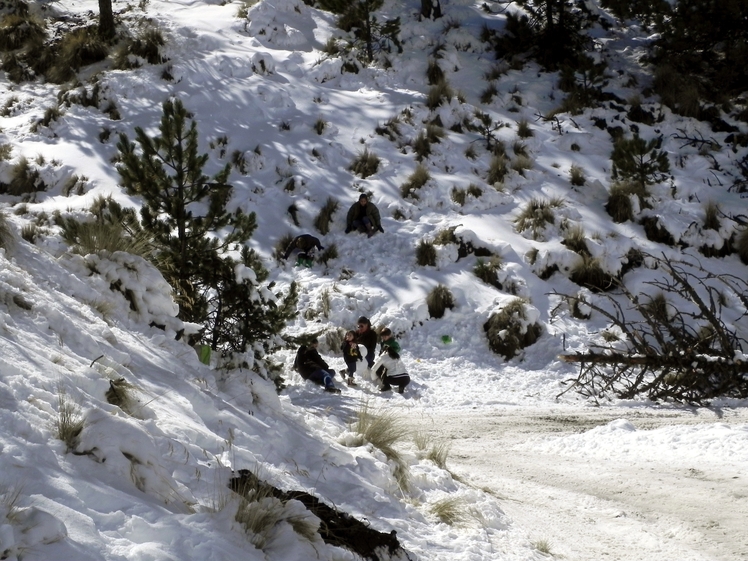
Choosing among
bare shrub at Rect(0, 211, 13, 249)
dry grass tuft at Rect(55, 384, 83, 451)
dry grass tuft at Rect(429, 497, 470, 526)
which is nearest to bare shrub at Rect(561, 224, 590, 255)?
dry grass tuft at Rect(429, 497, 470, 526)

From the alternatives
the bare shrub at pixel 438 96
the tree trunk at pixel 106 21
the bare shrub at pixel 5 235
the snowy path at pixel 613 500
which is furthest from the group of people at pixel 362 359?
the tree trunk at pixel 106 21

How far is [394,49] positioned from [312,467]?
17.1m

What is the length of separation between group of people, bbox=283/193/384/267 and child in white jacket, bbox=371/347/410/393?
3672 mm

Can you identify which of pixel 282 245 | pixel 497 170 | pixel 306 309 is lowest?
pixel 306 309

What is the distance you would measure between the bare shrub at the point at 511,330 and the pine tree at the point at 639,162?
463 cm

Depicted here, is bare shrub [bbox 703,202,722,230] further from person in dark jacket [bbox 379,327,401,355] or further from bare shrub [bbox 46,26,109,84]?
bare shrub [bbox 46,26,109,84]

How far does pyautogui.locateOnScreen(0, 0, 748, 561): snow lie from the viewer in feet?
8.90

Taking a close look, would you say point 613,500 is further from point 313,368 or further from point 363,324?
point 363,324

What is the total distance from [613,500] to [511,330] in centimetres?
616

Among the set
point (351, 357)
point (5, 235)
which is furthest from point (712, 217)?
point (5, 235)

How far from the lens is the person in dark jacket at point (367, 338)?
10.3m

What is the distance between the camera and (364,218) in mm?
13648

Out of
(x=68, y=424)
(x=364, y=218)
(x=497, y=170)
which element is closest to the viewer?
(x=68, y=424)

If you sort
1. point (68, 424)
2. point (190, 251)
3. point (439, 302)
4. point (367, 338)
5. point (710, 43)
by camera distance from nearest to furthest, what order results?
point (68, 424) < point (190, 251) < point (367, 338) < point (439, 302) < point (710, 43)
